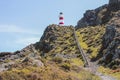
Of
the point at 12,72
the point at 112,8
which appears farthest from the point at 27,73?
the point at 112,8

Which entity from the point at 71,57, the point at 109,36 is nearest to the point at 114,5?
the point at 109,36

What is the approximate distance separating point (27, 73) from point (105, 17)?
146 m

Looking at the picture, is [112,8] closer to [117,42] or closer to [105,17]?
[105,17]

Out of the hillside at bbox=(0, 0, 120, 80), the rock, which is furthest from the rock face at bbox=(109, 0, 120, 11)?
the rock

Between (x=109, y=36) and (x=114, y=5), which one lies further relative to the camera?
(x=114, y=5)

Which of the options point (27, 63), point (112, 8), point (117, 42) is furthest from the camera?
point (112, 8)

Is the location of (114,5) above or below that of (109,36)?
above

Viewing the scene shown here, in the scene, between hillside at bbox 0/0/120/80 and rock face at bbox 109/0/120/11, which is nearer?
hillside at bbox 0/0/120/80

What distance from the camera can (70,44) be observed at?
164625 millimetres

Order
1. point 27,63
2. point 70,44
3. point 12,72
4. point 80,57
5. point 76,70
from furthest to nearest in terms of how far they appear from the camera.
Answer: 1. point 70,44
2. point 80,57
3. point 76,70
4. point 27,63
5. point 12,72

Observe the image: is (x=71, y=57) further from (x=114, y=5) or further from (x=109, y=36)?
(x=114, y=5)

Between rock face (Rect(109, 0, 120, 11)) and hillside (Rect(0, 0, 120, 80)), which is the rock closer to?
hillside (Rect(0, 0, 120, 80))

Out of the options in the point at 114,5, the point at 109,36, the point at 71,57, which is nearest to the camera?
the point at 109,36

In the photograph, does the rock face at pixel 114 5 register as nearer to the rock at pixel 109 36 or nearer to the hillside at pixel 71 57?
the hillside at pixel 71 57
